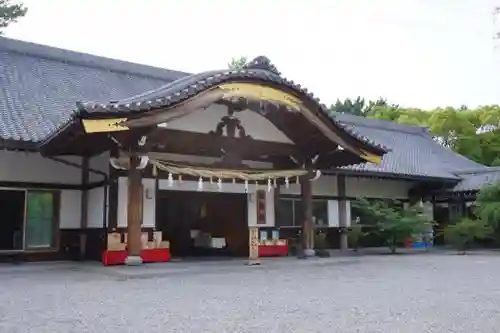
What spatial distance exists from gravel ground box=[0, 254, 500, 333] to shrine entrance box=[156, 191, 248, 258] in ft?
10.7

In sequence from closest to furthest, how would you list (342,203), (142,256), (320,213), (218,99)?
1. (218,99)
2. (142,256)
3. (320,213)
4. (342,203)

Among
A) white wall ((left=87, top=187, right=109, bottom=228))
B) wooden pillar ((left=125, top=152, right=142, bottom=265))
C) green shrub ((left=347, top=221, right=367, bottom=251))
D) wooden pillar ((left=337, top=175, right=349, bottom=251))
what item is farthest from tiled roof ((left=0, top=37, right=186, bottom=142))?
green shrub ((left=347, top=221, right=367, bottom=251))

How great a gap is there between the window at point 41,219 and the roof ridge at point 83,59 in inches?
193

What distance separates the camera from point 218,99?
32.2 feet

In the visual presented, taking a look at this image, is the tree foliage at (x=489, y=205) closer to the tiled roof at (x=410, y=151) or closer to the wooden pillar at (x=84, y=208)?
the tiled roof at (x=410, y=151)

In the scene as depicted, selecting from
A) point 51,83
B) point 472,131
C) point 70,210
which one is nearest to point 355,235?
point 70,210

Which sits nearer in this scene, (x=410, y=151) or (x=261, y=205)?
(x=261, y=205)

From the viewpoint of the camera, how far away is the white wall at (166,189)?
1017 centimetres

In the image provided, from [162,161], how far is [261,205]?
3.18m

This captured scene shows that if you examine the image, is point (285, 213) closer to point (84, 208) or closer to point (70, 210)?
point (84, 208)

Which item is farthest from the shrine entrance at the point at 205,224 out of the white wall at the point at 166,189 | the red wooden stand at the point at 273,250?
the red wooden stand at the point at 273,250

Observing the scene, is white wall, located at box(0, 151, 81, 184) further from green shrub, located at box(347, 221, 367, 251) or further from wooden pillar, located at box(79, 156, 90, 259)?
green shrub, located at box(347, 221, 367, 251)

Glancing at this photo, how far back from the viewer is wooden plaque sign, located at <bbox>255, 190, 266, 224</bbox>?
1241cm

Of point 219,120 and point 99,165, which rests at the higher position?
point 219,120
